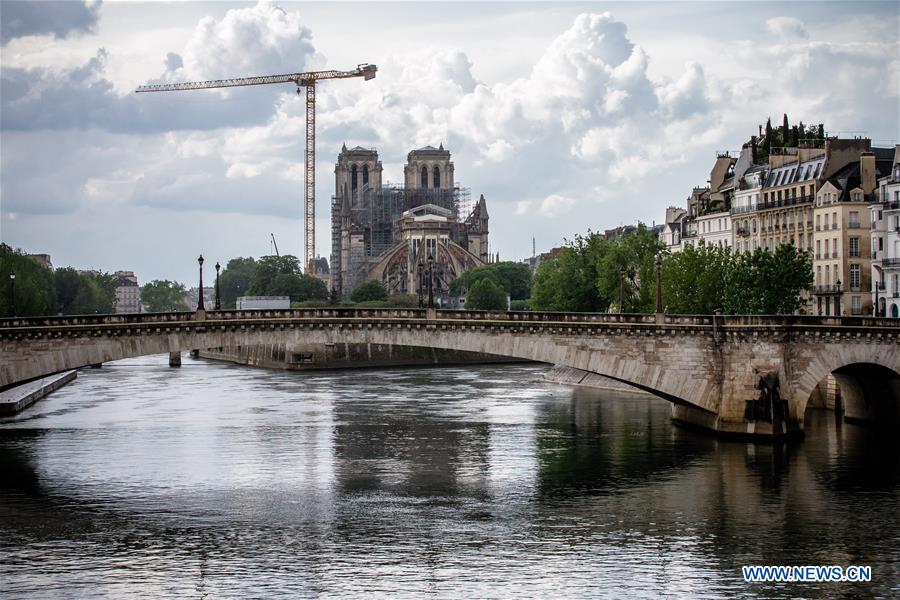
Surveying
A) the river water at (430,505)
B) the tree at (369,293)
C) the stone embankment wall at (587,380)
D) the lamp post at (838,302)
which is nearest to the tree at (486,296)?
the tree at (369,293)

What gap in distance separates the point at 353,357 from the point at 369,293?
7802cm

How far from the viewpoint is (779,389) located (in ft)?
190

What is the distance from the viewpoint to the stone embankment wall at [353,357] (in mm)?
116625

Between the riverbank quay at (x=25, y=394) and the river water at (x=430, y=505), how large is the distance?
149cm

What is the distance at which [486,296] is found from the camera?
180 m

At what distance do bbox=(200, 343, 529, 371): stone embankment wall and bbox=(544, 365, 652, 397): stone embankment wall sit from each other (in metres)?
25.2

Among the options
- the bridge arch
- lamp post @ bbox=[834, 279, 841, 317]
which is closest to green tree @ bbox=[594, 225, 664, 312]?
lamp post @ bbox=[834, 279, 841, 317]

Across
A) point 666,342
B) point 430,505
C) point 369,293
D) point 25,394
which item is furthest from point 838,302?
point 369,293

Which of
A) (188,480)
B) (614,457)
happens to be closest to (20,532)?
(188,480)

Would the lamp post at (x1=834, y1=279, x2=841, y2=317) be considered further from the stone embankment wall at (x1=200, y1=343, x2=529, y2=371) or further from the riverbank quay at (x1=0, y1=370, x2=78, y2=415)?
the riverbank quay at (x1=0, y1=370, x2=78, y2=415)

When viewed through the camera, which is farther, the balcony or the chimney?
the balcony

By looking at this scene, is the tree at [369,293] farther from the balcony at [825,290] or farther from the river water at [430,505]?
the river water at [430,505]

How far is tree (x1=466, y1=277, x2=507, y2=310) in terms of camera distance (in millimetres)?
180000

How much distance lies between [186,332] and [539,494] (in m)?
17.6
